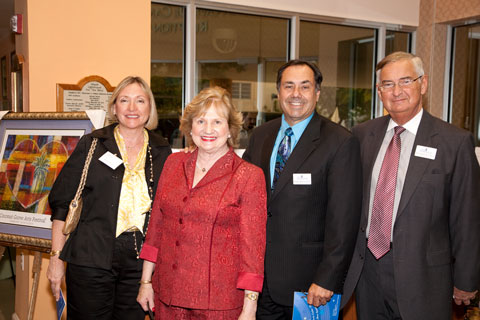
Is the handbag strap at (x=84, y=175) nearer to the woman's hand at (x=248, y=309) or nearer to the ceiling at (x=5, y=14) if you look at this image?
the woman's hand at (x=248, y=309)

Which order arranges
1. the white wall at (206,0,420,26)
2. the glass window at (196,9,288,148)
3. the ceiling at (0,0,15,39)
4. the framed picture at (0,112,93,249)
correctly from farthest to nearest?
the ceiling at (0,0,15,39) → the white wall at (206,0,420,26) → the glass window at (196,9,288,148) → the framed picture at (0,112,93,249)

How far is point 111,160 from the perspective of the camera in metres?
2.25

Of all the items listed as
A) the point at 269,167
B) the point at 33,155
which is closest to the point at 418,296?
the point at 269,167

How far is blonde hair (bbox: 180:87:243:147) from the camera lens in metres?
1.87

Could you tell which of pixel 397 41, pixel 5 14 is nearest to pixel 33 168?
pixel 5 14

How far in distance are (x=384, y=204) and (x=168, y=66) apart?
9.12 ft

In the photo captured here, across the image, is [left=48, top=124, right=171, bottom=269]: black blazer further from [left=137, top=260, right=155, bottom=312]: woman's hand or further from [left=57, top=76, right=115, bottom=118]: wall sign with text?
[left=57, top=76, right=115, bottom=118]: wall sign with text

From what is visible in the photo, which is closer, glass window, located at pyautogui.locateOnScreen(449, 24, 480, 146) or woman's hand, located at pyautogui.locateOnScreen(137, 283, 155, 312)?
woman's hand, located at pyautogui.locateOnScreen(137, 283, 155, 312)

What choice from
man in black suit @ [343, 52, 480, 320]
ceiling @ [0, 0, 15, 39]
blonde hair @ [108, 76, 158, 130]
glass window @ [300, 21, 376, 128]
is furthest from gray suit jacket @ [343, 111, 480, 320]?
ceiling @ [0, 0, 15, 39]

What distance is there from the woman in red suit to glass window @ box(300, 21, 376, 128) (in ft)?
11.2

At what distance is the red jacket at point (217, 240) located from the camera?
70.1 inches

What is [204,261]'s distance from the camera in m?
1.78

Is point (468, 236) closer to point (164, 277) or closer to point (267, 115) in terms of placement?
point (164, 277)

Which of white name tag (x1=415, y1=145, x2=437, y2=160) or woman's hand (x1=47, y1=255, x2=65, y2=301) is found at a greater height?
white name tag (x1=415, y1=145, x2=437, y2=160)
